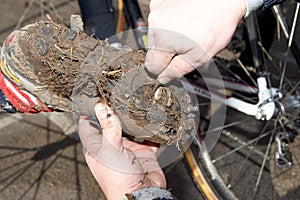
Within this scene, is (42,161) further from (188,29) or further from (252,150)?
(188,29)

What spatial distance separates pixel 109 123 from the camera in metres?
1.02

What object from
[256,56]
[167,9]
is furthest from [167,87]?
[256,56]

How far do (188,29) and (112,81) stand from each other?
0.22 metres

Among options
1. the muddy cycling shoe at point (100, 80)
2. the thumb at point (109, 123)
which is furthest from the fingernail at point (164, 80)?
the thumb at point (109, 123)

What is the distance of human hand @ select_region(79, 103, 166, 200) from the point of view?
3.36 ft

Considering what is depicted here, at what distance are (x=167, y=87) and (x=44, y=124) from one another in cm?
123

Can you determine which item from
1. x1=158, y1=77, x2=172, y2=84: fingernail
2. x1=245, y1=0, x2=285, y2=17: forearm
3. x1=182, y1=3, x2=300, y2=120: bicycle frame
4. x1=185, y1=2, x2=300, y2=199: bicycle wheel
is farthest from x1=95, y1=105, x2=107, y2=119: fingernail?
x1=185, y1=2, x2=300, y2=199: bicycle wheel

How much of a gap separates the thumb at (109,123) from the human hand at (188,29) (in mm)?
Answer: 158

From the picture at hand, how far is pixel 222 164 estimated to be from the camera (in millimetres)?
2018

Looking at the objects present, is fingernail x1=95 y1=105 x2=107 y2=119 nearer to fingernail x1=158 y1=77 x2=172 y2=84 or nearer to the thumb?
the thumb

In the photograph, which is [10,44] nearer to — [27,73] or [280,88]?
[27,73]

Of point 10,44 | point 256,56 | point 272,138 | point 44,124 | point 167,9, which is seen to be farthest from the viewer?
point 44,124

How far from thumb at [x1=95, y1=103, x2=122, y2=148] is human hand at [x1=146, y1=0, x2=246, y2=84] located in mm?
158

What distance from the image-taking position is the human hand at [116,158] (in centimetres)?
102
